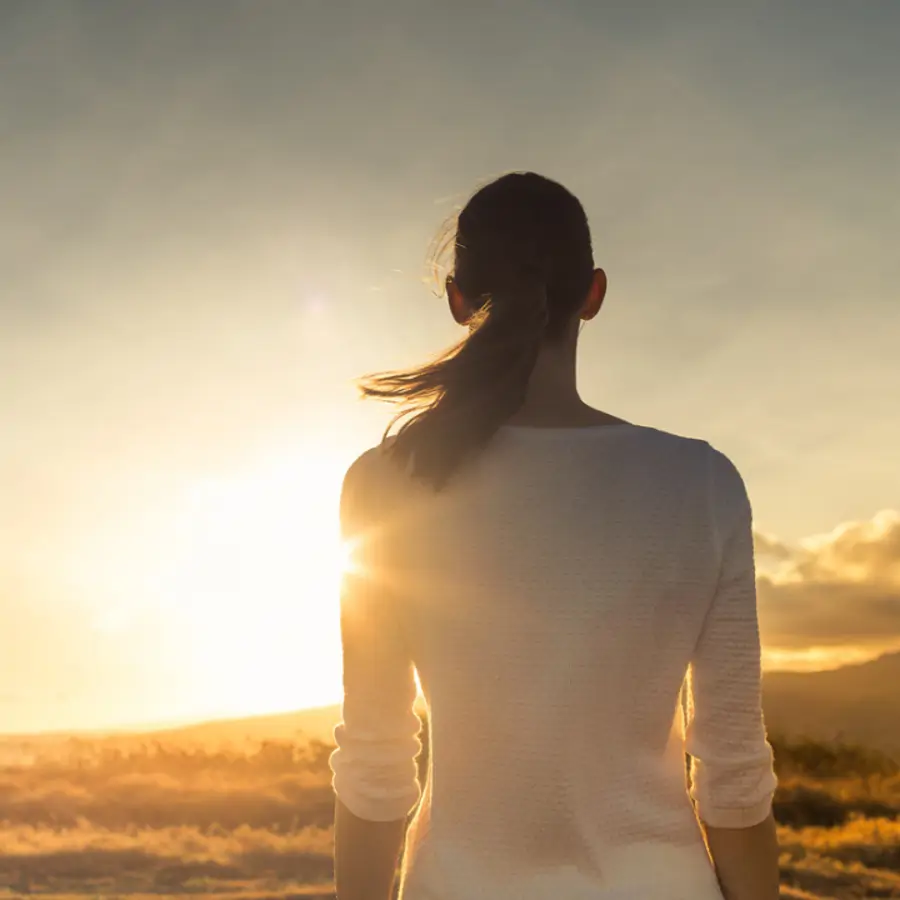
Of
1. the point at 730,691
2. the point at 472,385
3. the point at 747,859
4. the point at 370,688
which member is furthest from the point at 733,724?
the point at 472,385

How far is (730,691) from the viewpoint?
2275 mm

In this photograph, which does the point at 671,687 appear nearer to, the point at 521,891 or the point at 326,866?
the point at 521,891

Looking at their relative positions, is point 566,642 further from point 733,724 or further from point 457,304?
point 457,304

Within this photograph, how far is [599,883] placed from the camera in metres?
1.98

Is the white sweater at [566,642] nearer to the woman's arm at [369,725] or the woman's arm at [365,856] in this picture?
the woman's arm at [369,725]

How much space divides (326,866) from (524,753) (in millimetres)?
12533

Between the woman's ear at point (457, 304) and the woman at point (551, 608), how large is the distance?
0.03 m

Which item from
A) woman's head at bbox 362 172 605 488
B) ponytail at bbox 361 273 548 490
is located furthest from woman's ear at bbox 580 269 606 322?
ponytail at bbox 361 273 548 490

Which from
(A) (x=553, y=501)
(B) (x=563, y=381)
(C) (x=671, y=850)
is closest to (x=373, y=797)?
(C) (x=671, y=850)

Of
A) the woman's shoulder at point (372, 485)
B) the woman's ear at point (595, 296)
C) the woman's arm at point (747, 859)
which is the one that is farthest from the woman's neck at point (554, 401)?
the woman's arm at point (747, 859)

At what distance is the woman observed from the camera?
2.02 m

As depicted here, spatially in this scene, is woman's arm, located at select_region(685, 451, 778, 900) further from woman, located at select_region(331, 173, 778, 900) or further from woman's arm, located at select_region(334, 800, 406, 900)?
woman's arm, located at select_region(334, 800, 406, 900)

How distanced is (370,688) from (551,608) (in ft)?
1.94

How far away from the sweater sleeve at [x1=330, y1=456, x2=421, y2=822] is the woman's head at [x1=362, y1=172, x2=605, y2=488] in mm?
203
